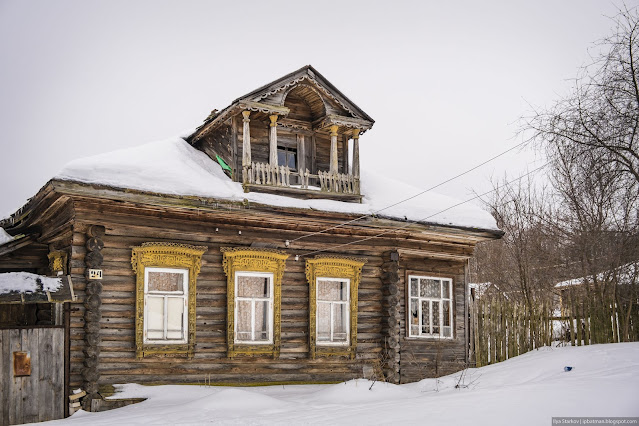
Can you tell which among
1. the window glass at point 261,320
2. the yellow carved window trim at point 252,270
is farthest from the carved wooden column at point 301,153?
the window glass at point 261,320

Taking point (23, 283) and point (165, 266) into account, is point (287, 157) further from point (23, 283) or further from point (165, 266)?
point (23, 283)

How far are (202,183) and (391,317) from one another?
18.2ft

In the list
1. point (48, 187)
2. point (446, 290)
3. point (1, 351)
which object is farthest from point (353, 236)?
point (1, 351)

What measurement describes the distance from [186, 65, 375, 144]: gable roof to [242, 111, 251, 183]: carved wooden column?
253 millimetres

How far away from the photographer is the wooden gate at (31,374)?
34.5 ft

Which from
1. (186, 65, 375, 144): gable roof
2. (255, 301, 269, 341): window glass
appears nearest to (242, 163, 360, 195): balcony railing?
(186, 65, 375, 144): gable roof

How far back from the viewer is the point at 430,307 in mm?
16625

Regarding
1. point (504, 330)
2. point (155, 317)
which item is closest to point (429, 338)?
point (504, 330)

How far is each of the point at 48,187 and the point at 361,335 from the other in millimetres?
7639

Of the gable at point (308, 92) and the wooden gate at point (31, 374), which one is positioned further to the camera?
the gable at point (308, 92)

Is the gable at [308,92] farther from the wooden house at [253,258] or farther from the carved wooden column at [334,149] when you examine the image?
the carved wooden column at [334,149]

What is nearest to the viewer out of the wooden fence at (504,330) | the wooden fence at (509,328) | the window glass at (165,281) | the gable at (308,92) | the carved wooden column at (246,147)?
the window glass at (165,281)

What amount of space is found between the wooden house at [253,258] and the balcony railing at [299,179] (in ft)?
0.16

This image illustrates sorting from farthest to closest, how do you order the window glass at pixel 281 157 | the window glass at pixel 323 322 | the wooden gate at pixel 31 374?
1. the window glass at pixel 281 157
2. the window glass at pixel 323 322
3. the wooden gate at pixel 31 374
